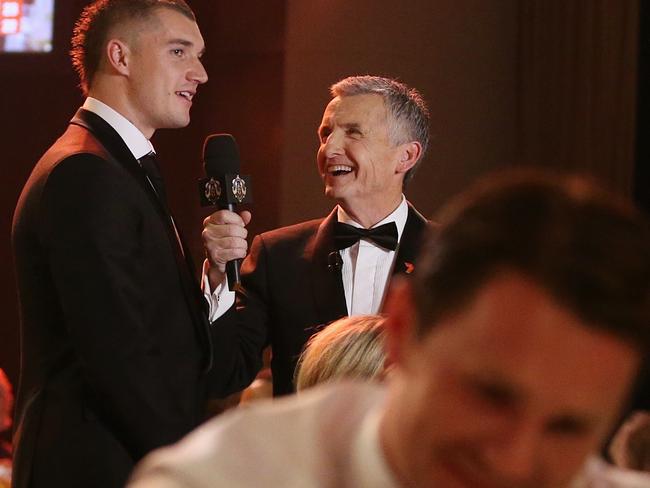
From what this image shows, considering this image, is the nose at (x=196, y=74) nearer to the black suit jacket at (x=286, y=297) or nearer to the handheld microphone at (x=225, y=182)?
the handheld microphone at (x=225, y=182)

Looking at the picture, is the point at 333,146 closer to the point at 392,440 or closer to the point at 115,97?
the point at 115,97

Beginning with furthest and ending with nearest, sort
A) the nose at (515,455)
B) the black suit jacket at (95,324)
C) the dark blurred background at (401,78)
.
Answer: the dark blurred background at (401,78), the black suit jacket at (95,324), the nose at (515,455)

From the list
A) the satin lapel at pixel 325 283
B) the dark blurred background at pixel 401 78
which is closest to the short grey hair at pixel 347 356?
the satin lapel at pixel 325 283

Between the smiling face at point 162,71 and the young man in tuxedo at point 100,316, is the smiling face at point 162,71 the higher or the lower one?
the higher one

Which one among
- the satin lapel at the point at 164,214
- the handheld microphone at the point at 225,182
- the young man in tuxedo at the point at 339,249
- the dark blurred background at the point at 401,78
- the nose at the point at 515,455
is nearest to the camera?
the nose at the point at 515,455

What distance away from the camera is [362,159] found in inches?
118

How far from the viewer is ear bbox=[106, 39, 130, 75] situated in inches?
106

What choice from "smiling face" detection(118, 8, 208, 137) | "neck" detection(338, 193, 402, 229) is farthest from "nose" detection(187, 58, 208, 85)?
"neck" detection(338, 193, 402, 229)

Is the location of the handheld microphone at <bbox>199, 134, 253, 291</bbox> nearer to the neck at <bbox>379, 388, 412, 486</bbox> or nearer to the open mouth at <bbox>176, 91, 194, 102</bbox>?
the open mouth at <bbox>176, 91, 194, 102</bbox>

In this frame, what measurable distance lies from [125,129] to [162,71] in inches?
8.5

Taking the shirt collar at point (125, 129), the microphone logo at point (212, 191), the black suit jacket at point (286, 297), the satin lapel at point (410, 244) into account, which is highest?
the shirt collar at point (125, 129)

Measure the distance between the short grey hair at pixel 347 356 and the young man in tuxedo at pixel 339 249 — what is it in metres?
0.89

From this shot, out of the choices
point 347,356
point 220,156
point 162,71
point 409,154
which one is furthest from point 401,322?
point 409,154

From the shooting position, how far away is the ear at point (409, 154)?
120 inches
